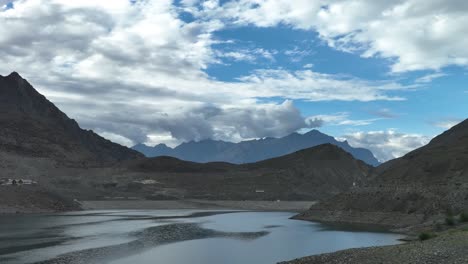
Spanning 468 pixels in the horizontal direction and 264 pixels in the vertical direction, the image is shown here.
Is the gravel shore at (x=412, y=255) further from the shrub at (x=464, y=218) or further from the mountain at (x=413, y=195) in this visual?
the mountain at (x=413, y=195)

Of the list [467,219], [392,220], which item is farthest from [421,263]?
[392,220]

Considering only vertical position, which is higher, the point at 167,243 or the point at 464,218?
the point at 464,218

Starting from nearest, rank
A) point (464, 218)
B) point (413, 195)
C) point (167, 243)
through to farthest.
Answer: point (464, 218) → point (167, 243) → point (413, 195)

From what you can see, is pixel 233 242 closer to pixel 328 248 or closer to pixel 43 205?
pixel 328 248

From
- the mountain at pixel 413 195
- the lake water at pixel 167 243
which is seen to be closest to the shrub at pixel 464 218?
the lake water at pixel 167 243

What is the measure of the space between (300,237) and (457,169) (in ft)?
214

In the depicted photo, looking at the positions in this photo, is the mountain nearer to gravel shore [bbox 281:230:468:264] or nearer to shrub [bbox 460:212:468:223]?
shrub [bbox 460:212:468:223]

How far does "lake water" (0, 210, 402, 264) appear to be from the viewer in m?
67.4

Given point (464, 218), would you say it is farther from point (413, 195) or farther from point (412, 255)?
point (412, 255)

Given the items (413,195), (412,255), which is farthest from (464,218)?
(412,255)

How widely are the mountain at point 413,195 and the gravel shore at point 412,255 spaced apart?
50.2 meters

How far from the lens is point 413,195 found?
115500 millimetres

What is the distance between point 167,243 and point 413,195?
60.0 metres

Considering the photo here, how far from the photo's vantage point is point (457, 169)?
136750mm
